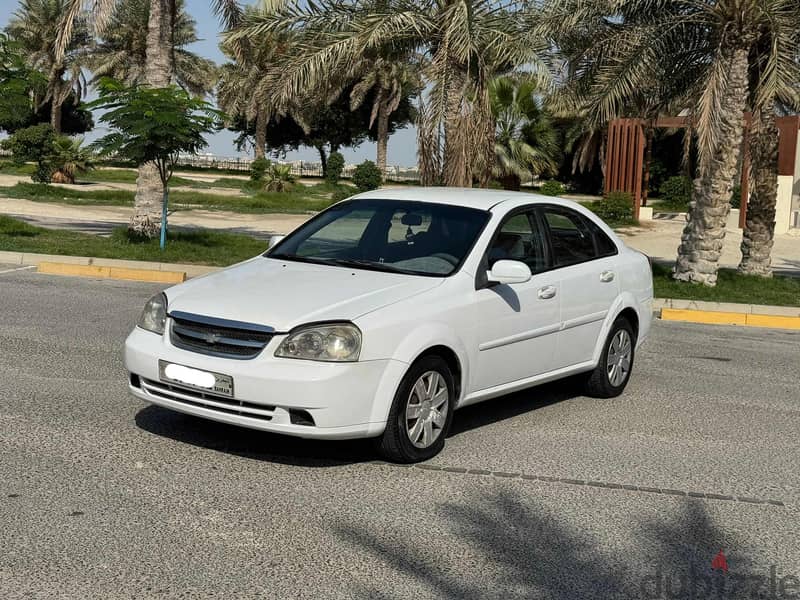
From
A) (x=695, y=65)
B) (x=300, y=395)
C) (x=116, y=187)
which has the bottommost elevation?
(x=116, y=187)

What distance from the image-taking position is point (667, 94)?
19.2 m

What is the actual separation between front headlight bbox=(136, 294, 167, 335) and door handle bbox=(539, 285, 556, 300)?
2.54m

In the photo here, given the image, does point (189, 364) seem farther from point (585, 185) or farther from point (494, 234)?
point (585, 185)

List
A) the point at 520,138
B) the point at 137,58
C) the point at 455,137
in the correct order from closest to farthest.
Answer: the point at 455,137 < the point at 520,138 < the point at 137,58

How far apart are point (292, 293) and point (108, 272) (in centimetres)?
1014

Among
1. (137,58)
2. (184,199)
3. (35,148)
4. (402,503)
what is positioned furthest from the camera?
(137,58)

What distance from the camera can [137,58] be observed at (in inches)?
2352

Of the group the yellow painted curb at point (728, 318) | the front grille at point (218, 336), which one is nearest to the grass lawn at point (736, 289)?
the yellow painted curb at point (728, 318)

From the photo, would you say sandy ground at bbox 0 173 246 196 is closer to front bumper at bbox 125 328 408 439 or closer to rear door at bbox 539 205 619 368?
rear door at bbox 539 205 619 368

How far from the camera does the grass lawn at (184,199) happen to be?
118 feet

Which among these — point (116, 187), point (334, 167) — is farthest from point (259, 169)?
point (116, 187)

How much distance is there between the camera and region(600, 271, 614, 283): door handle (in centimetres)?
828

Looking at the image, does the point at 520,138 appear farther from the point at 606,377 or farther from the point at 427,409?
the point at 427,409

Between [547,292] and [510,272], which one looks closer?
[510,272]
